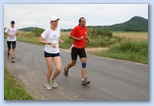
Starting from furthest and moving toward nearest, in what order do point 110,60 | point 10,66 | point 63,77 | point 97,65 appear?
point 110,60
point 97,65
point 10,66
point 63,77

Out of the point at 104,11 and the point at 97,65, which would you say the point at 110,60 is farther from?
the point at 104,11

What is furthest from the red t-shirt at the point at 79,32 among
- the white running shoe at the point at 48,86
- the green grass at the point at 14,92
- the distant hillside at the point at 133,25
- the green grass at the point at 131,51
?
the green grass at the point at 131,51

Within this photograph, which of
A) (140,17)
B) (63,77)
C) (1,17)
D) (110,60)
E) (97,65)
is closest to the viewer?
(1,17)

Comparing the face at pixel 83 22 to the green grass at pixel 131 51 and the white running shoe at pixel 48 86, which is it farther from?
the green grass at pixel 131 51

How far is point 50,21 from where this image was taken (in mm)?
7617

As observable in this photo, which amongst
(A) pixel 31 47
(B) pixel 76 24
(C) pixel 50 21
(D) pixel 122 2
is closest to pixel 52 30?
(C) pixel 50 21

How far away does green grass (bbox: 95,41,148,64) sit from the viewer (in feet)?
38.3

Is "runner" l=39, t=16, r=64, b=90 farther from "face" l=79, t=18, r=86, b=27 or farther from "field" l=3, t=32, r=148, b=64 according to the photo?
"field" l=3, t=32, r=148, b=64

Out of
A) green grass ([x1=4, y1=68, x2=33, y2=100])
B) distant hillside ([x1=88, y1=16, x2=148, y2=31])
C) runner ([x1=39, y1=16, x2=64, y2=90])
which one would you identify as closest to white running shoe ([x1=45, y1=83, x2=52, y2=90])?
runner ([x1=39, y1=16, x2=64, y2=90])

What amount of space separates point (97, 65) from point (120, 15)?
10.3 feet

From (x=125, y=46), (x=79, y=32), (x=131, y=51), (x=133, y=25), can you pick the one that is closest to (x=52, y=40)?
(x=79, y=32)

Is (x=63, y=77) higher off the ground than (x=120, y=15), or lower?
lower

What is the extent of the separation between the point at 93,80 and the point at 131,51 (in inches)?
193

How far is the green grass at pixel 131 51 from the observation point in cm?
1166
